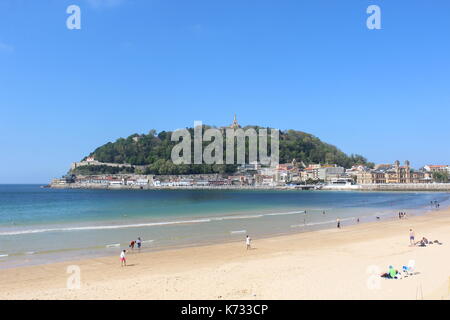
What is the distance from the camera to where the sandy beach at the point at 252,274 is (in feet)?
37.0

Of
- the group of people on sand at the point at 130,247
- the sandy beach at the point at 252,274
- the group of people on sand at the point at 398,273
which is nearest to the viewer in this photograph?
the sandy beach at the point at 252,274

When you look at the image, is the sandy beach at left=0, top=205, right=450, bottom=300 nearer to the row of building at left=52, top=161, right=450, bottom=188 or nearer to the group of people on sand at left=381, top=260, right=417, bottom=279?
the group of people on sand at left=381, top=260, right=417, bottom=279

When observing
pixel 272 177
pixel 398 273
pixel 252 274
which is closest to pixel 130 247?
pixel 252 274

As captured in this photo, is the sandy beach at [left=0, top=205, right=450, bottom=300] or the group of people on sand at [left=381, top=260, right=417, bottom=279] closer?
the sandy beach at [left=0, top=205, right=450, bottom=300]

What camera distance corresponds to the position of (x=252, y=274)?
550 inches

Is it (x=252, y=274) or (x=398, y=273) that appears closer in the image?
(x=398, y=273)

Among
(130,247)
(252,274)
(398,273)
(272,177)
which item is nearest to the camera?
(398,273)

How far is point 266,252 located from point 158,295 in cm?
945

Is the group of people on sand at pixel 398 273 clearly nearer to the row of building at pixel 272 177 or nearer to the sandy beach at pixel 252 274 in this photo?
the sandy beach at pixel 252 274

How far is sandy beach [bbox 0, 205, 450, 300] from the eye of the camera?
1127 centimetres

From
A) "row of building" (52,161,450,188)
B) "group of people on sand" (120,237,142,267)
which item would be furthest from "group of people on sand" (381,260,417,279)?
"row of building" (52,161,450,188)

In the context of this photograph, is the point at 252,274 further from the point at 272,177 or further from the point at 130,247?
the point at 272,177

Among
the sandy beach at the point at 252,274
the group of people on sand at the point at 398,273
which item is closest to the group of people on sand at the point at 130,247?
the sandy beach at the point at 252,274
